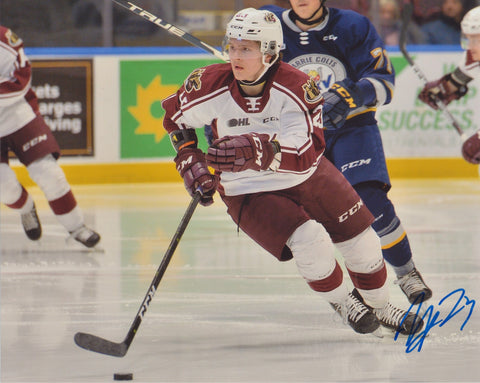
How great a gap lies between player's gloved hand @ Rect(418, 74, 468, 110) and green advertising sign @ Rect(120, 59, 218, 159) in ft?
9.48

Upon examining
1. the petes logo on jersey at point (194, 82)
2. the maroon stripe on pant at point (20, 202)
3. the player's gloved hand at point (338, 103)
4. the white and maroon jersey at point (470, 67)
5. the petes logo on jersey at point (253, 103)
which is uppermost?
the petes logo on jersey at point (194, 82)

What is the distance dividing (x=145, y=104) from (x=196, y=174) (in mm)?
4503

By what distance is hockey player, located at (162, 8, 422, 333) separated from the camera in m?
3.24

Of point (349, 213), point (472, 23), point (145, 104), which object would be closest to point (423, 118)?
point (145, 104)

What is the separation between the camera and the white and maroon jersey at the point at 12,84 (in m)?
5.30

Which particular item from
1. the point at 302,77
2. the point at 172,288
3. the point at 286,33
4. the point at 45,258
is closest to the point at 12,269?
the point at 45,258

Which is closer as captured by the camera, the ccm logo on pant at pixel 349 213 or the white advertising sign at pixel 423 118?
the ccm logo on pant at pixel 349 213

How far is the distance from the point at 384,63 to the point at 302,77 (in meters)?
0.77

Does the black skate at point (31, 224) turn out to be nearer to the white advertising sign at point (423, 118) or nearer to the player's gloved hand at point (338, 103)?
the player's gloved hand at point (338, 103)

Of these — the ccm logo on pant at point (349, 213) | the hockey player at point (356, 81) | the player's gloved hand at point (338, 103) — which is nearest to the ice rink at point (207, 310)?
the hockey player at point (356, 81)

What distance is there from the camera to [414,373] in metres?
3.26

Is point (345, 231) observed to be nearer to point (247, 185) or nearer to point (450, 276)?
point (247, 185)

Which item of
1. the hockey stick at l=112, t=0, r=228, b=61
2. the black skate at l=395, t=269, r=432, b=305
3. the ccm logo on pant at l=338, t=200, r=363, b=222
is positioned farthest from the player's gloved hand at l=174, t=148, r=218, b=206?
the black skate at l=395, t=269, r=432, b=305

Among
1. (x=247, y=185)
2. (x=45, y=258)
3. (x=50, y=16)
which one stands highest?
(x=247, y=185)
